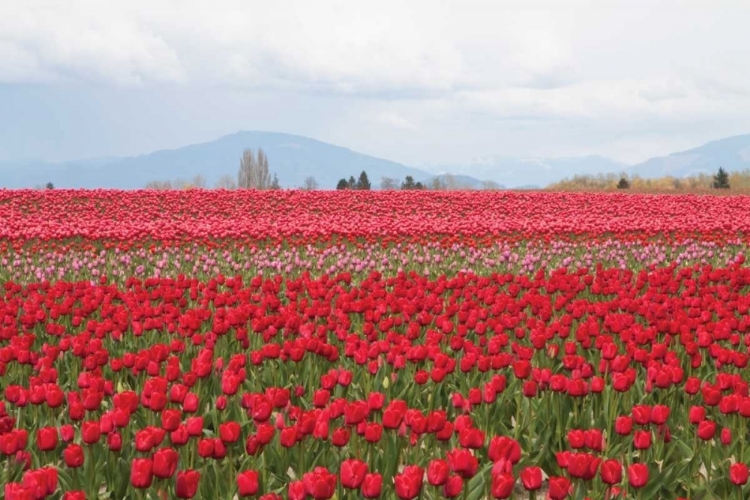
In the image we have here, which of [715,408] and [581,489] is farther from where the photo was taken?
[715,408]

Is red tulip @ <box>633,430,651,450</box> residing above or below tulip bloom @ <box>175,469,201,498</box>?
below

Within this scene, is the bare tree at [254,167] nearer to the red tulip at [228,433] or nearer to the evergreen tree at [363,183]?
the evergreen tree at [363,183]

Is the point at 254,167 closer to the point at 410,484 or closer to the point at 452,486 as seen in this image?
the point at 452,486

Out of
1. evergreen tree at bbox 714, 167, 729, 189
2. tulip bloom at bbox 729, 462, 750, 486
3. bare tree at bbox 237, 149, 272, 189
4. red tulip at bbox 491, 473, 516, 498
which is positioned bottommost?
tulip bloom at bbox 729, 462, 750, 486

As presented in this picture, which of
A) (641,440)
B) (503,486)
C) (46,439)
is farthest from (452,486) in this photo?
(46,439)

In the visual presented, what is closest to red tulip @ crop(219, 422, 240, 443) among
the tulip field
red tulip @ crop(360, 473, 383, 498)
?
the tulip field

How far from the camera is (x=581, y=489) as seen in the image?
4.24m

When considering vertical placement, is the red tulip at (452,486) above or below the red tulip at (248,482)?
below

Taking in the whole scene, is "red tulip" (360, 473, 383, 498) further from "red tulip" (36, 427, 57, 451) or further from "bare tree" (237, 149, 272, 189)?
"bare tree" (237, 149, 272, 189)

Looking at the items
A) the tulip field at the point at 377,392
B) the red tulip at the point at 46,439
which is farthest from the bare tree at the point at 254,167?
the red tulip at the point at 46,439

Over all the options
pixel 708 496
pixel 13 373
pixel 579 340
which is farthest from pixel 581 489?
pixel 13 373

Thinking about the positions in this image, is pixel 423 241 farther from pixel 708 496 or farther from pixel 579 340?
pixel 708 496

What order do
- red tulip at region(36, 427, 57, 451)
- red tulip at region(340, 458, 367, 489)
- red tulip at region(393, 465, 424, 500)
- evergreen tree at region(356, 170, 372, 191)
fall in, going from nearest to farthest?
red tulip at region(393, 465, 424, 500)
red tulip at region(340, 458, 367, 489)
red tulip at region(36, 427, 57, 451)
evergreen tree at region(356, 170, 372, 191)

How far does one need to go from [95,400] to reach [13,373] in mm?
2174
